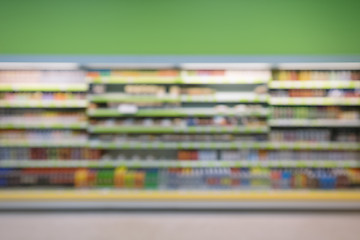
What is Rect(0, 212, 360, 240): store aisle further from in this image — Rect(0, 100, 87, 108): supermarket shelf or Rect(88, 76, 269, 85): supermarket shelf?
Rect(88, 76, 269, 85): supermarket shelf

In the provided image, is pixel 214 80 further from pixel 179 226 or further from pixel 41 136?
pixel 41 136

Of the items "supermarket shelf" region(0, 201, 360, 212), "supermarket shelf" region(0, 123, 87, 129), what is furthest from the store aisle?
"supermarket shelf" region(0, 123, 87, 129)

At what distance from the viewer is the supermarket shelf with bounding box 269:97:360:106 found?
140 inches

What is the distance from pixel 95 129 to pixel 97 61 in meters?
1.06

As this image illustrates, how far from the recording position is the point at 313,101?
359 centimetres

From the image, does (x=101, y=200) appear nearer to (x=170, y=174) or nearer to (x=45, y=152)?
(x=170, y=174)

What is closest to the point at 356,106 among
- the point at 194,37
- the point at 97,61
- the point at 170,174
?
the point at 194,37

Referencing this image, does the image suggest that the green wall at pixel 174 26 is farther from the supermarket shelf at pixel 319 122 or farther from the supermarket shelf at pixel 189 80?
the supermarket shelf at pixel 319 122

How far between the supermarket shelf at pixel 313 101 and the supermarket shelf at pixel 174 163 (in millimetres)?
885

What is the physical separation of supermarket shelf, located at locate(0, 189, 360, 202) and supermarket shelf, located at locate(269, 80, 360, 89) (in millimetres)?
1532

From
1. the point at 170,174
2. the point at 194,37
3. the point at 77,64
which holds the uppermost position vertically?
the point at 194,37

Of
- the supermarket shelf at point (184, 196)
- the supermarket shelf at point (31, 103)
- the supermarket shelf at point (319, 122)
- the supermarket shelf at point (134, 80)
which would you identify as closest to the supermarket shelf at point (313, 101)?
the supermarket shelf at point (319, 122)

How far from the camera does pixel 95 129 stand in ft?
12.1

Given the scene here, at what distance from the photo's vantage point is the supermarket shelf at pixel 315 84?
351cm
